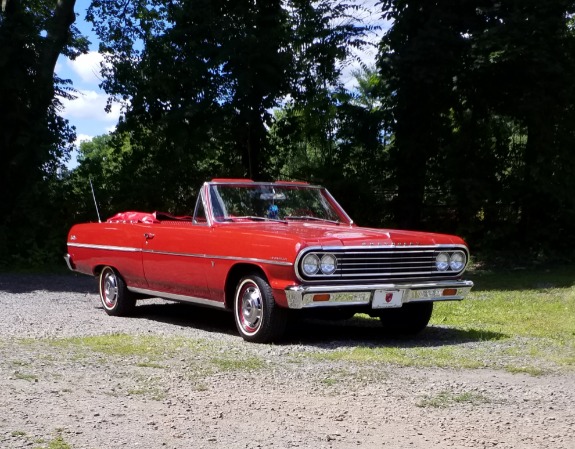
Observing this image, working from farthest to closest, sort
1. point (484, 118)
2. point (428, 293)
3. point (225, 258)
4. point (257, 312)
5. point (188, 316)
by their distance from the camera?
point (484, 118) → point (188, 316) → point (225, 258) → point (428, 293) → point (257, 312)

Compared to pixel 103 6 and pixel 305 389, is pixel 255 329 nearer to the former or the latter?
pixel 305 389

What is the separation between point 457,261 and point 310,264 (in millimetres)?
1854

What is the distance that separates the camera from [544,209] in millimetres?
21125

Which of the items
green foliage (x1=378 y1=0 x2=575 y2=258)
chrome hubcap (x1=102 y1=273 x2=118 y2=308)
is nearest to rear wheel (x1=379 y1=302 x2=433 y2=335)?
chrome hubcap (x1=102 y1=273 x2=118 y2=308)

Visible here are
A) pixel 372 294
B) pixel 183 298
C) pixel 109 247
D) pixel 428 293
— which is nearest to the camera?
pixel 372 294

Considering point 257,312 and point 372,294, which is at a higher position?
point 372,294

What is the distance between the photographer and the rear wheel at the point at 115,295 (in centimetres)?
1151

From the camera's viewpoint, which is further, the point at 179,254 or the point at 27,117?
the point at 27,117

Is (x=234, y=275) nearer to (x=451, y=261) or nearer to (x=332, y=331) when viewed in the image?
(x=332, y=331)

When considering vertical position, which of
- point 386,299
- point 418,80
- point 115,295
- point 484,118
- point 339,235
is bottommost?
point 115,295

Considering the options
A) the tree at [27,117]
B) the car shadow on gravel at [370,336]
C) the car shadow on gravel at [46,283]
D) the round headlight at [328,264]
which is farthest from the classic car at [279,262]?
the tree at [27,117]

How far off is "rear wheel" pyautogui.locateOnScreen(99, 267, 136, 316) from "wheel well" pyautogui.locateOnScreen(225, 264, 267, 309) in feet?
7.51

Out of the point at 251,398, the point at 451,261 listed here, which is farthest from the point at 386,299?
the point at 251,398

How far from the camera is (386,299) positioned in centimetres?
905
